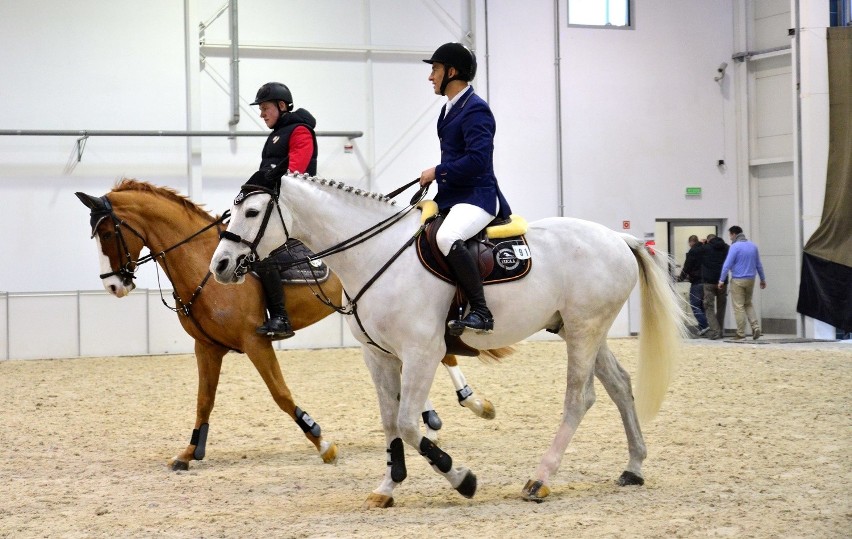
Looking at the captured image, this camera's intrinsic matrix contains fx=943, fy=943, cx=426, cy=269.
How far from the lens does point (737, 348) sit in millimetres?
14414

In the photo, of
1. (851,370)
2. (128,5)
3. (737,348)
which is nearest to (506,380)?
(851,370)

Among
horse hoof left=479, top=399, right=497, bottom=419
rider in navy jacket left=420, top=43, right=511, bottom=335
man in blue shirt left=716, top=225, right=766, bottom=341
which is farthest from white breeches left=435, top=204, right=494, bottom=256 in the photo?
man in blue shirt left=716, top=225, right=766, bottom=341

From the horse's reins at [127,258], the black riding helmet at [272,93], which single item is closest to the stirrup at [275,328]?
the horse's reins at [127,258]

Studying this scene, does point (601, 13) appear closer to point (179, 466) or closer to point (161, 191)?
point (161, 191)

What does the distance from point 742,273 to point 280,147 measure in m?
11.7

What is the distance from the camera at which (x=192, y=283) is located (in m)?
6.61

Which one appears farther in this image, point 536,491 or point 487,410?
point 487,410

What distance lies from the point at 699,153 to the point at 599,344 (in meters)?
14.8

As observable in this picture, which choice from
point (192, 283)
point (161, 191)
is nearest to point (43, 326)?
point (161, 191)

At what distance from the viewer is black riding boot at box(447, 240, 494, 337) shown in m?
4.91

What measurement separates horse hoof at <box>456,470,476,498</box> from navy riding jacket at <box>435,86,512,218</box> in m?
1.44

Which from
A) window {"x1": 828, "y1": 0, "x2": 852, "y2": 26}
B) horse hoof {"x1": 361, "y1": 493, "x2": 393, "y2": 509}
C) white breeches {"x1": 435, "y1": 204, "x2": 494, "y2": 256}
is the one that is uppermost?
window {"x1": 828, "y1": 0, "x2": 852, "y2": 26}

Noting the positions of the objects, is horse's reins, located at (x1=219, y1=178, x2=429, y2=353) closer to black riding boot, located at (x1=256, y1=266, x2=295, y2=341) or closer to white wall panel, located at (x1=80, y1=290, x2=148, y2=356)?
black riding boot, located at (x1=256, y1=266, x2=295, y2=341)

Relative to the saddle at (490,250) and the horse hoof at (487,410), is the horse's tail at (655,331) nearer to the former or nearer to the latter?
the saddle at (490,250)
